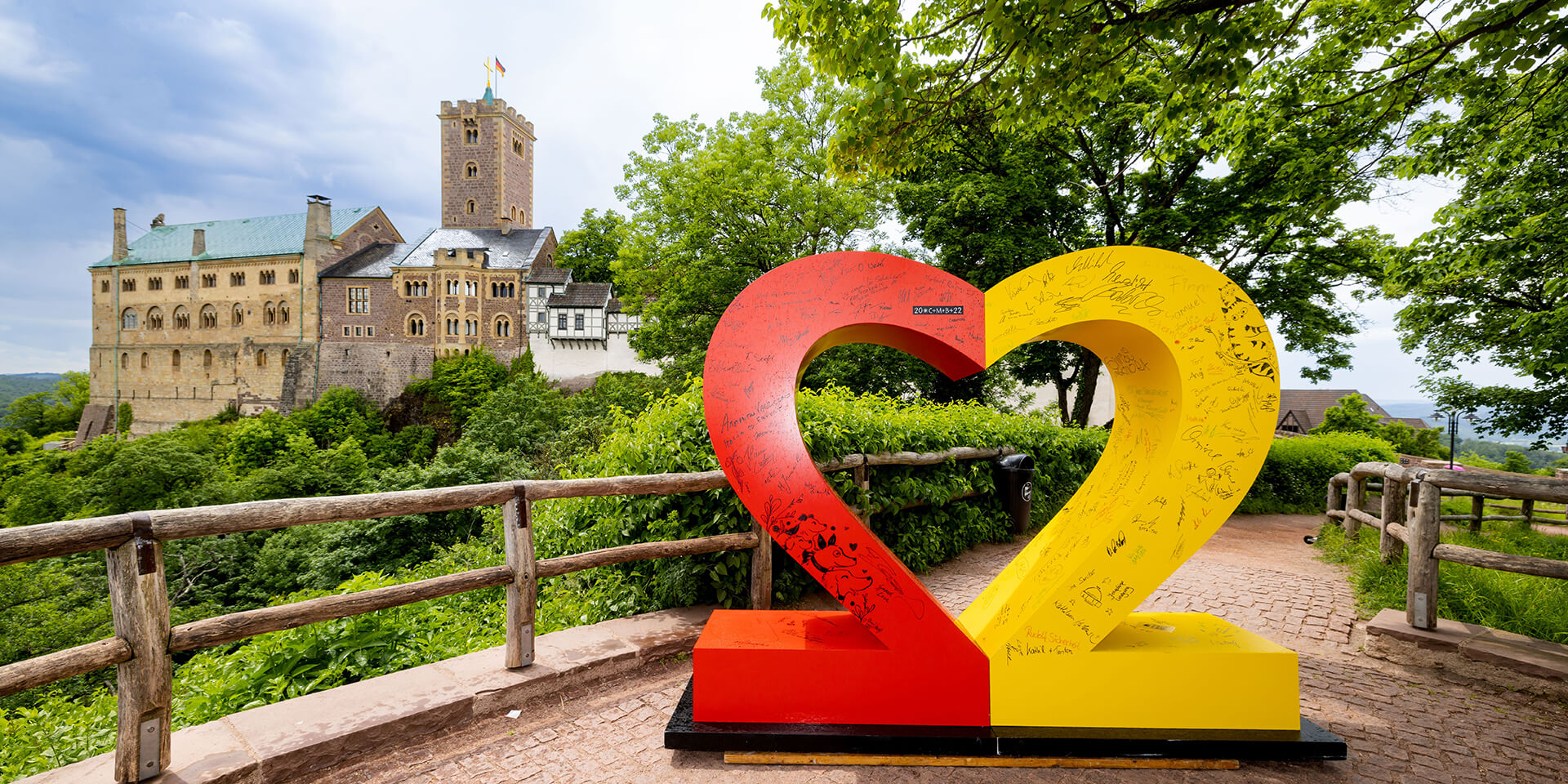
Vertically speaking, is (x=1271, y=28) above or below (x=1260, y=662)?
above

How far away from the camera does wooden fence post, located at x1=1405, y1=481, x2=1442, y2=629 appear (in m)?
3.98

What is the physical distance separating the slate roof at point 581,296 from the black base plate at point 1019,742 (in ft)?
133

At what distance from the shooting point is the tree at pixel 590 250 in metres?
47.4

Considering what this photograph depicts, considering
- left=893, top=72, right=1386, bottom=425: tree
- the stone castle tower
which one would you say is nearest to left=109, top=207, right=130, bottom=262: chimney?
the stone castle tower

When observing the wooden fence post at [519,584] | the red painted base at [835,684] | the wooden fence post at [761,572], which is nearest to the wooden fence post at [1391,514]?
the red painted base at [835,684]

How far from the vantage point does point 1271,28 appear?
463 centimetres

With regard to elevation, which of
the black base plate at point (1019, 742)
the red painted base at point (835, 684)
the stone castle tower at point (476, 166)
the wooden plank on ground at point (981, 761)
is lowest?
the wooden plank on ground at point (981, 761)

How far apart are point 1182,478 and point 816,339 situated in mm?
1707

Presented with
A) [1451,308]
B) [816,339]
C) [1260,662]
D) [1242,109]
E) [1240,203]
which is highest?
[1240,203]

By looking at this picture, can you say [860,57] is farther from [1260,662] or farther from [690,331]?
[690,331]

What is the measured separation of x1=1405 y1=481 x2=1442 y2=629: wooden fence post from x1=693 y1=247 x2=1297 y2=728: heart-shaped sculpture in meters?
2.23

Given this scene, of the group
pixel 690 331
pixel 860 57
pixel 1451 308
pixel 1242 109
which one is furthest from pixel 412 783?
pixel 690 331

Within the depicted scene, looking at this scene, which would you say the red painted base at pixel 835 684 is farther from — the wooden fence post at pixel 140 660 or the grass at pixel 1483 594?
the grass at pixel 1483 594

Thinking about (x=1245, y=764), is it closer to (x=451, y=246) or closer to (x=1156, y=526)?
(x=1156, y=526)
